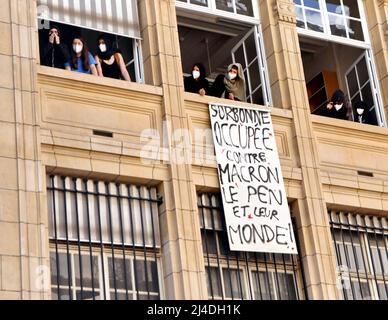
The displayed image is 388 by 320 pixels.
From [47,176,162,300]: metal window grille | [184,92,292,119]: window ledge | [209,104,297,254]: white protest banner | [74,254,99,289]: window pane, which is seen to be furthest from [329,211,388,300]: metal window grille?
[74,254,99,289]: window pane

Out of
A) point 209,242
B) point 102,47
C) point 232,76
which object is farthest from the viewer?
point 232,76

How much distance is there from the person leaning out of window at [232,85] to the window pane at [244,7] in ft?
4.32

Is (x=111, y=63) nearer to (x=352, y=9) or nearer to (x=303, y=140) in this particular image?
(x=303, y=140)

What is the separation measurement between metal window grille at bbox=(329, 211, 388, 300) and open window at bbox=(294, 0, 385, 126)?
109 inches

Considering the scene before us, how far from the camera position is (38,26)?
74.8 feet

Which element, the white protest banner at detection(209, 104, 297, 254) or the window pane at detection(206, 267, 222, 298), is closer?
the window pane at detection(206, 267, 222, 298)

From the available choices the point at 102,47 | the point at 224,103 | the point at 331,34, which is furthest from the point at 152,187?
the point at 331,34

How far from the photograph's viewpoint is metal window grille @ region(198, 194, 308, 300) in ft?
71.3

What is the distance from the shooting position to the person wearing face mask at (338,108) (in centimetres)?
2533

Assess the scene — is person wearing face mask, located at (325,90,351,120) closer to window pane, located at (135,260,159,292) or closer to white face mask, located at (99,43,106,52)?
white face mask, located at (99,43,106,52)

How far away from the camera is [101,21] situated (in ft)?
76.9

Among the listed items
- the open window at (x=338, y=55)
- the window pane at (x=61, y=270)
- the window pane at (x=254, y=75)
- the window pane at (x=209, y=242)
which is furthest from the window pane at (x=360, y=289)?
the window pane at (x=61, y=270)

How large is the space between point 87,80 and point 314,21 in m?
6.56

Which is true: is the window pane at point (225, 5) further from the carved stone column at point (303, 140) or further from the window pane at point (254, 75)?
the window pane at point (254, 75)
